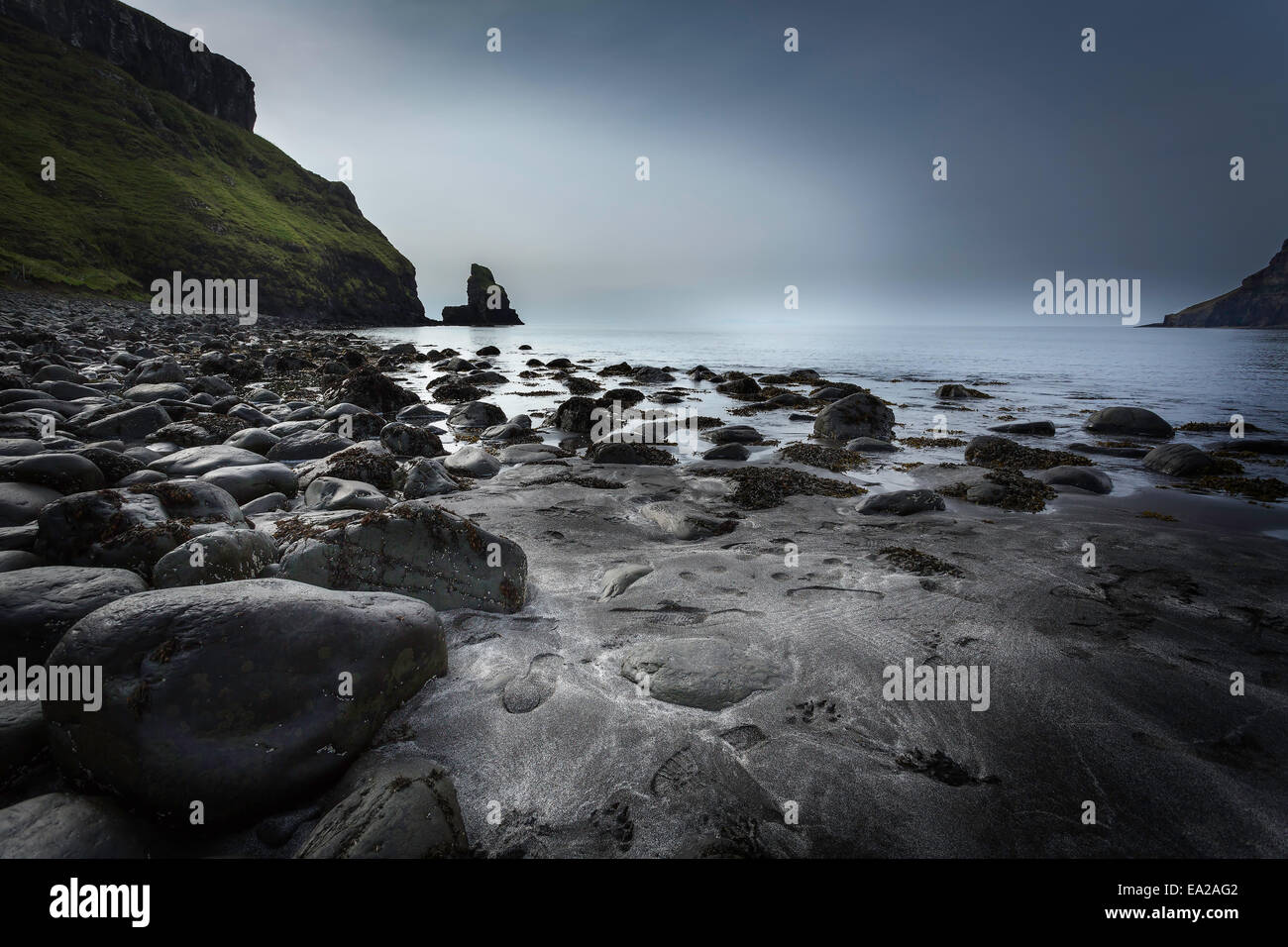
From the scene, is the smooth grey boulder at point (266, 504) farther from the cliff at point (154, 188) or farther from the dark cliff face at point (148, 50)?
the dark cliff face at point (148, 50)

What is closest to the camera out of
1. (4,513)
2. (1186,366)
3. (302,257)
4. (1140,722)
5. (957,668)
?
(1140,722)

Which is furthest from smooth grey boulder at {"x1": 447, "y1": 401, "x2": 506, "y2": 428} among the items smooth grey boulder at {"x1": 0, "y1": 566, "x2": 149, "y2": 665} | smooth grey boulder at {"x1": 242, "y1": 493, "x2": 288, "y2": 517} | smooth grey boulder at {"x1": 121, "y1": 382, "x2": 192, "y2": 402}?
smooth grey boulder at {"x1": 0, "y1": 566, "x2": 149, "y2": 665}

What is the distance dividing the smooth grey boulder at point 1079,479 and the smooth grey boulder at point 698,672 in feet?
26.8

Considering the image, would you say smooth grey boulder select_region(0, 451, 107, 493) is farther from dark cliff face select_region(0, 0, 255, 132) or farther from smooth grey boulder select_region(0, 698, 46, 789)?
dark cliff face select_region(0, 0, 255, 132)

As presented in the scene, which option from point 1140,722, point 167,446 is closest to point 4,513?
point 167,446

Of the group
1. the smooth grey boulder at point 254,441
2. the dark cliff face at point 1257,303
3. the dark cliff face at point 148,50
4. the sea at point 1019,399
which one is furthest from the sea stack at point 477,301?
the dark cliff face at point 1257,303

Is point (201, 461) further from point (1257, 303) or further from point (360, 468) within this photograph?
point (1257, 303)

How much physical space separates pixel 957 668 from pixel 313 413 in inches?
539

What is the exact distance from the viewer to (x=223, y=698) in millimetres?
2545

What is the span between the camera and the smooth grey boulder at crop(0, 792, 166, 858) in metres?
2.05

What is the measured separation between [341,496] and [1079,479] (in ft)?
36.8

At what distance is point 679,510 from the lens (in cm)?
688

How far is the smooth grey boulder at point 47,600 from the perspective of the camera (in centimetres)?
286
